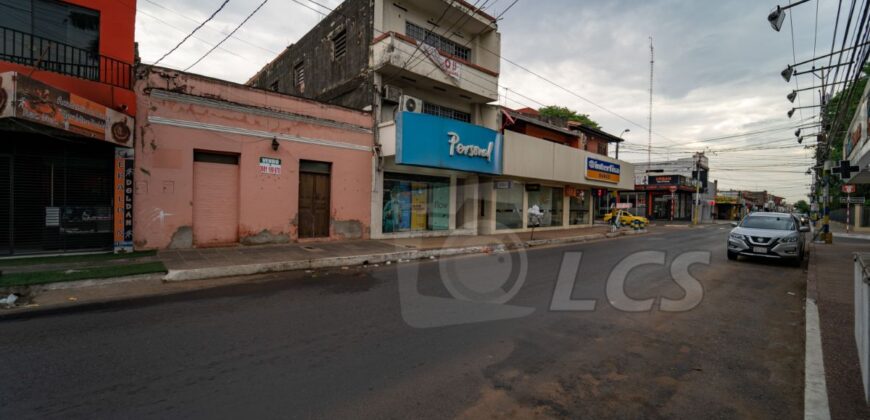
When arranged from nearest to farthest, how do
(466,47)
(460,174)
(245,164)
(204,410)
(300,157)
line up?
1. (204,410)
2. (245,164)
3. (300,157)
4. (460,174)
5. (466,47)

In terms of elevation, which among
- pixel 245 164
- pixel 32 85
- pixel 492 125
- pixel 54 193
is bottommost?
pixel 54 193

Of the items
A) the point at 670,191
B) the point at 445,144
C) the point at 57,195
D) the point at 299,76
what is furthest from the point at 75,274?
the point at 670,191

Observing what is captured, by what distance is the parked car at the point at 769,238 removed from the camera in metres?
10.7

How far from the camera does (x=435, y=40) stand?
1792 cm

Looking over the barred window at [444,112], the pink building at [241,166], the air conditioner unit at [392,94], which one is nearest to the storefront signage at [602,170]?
the barred window at [444,112]

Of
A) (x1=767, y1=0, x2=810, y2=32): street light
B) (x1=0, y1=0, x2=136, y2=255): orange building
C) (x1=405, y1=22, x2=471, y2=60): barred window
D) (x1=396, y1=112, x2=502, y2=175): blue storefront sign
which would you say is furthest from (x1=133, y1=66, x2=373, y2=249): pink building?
(x1=767, y1=0, x2=810, y2=32): street light

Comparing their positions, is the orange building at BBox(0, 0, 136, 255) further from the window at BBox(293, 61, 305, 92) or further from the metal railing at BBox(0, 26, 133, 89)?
the window at BBox(293, 61, 305, 92)

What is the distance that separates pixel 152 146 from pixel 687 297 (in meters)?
13.2

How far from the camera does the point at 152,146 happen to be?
10.3 meters

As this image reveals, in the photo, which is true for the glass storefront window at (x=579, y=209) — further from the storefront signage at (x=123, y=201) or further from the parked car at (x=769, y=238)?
the storefront signage at (x=123, y=201)

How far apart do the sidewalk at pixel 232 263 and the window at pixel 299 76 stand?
1126 cm

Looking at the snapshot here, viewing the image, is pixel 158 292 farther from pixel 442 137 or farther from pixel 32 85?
pixel 442 137

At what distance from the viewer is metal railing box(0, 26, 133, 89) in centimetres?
857

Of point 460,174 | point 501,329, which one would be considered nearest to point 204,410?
point 501,329
